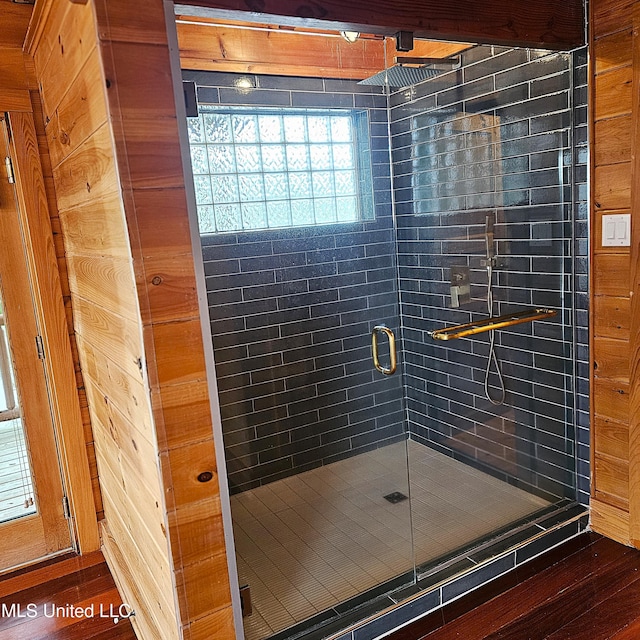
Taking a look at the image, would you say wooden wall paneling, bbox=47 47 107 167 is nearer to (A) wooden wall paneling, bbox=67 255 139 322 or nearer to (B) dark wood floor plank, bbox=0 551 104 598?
(A) wooden wall paneling, bbox=67 255 139 322

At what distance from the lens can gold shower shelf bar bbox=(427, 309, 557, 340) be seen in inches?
95.5

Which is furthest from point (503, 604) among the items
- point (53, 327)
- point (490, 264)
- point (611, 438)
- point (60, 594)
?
point (53, 327)

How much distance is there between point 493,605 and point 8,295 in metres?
2.26

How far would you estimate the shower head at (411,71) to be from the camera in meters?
2.37

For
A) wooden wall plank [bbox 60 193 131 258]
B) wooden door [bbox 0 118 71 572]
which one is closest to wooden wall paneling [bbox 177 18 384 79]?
wooden wall plank [bbox 60 193 131 258]

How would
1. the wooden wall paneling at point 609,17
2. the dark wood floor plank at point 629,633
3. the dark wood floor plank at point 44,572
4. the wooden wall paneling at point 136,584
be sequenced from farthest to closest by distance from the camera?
1. the dark wood floor plank at point 44,572
2. the wooden wall paneling at point 609,17
3. the dark wood floor plank at point 629,633
4. the wooden wall paneling at point 136,584

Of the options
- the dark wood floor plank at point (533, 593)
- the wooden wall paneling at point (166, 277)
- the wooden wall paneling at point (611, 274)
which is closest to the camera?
the wooden wall paneling at point (166, 277)

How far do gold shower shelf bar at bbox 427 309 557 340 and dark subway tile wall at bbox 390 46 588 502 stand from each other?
37mm

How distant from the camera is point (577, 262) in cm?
229

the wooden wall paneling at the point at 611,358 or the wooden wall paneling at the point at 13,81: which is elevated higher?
the wooden wall paneling at the point at 13,81

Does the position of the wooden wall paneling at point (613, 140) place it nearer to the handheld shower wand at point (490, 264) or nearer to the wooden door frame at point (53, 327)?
the handheld shower wand at point (490, 264)

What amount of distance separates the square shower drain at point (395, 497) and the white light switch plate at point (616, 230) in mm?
1372

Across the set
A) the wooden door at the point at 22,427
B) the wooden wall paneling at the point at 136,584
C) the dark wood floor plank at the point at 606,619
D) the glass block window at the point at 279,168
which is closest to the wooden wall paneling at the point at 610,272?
the dark wood floor plank at the point at 606,619

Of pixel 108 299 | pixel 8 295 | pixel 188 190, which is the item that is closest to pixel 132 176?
pixel 188 190
